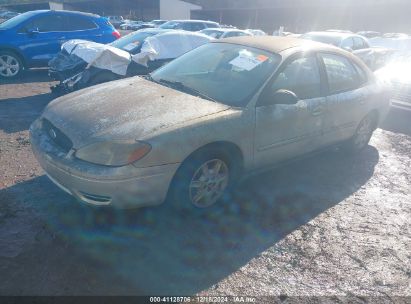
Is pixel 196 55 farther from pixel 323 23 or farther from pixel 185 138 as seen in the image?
pixel 323 23

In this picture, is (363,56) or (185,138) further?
(363,56)

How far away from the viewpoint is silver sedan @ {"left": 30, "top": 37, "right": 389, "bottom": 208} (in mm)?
2857

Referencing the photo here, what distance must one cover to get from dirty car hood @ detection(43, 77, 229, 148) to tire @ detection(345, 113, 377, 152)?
8.23 feet

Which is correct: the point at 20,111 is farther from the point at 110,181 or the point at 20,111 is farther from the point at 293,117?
the point at 293,117

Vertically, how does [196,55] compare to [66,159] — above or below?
above

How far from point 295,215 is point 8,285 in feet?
8.56

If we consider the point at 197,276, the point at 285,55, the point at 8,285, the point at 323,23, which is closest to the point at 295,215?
the point at 197,276

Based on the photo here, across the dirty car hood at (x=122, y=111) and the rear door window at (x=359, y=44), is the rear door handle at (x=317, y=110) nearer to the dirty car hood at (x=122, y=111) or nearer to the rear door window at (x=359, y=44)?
the dirty car hood at (x=122, y=111)

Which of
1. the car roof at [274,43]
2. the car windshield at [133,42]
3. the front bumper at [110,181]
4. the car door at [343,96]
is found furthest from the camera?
the car windshield at [133,42]

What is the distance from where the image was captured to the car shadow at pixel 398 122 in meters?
6.67

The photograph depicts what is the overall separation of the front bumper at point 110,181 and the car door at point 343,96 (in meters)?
2.31

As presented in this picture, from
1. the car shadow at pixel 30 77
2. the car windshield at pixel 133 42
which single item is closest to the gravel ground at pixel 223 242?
the car windshield at pixel 133 42

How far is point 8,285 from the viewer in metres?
2.47

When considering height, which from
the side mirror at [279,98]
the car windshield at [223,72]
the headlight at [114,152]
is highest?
the car windshield at [223,72]
